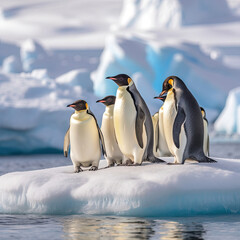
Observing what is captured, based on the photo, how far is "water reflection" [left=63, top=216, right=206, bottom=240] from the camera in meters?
5.43

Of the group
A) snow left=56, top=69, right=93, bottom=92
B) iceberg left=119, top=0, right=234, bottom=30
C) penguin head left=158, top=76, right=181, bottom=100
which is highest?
iceberg left=119, top=0, right=234, bottom=30

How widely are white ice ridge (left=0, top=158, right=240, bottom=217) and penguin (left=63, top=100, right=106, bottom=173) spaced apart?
437mm

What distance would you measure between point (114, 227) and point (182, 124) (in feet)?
6.21

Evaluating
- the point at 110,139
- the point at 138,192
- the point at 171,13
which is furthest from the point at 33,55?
the point at 138,192

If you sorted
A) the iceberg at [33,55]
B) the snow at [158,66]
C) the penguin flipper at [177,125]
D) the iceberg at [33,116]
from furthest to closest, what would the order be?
the iceberg at [33,55] < the snow at [158,66] < the iceberg at [33,116] < the penguin flipper at [177,125]

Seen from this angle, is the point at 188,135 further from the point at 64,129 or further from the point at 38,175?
the point at 64,129

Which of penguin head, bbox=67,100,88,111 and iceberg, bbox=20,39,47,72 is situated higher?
iceberg, bbox=20,39,47,72

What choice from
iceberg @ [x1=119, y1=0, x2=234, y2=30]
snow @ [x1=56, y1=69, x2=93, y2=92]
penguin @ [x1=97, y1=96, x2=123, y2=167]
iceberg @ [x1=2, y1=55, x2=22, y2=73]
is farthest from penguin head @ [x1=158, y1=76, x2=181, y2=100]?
iceberg @ [x1=119, y1=0, x2=234, y2=30]

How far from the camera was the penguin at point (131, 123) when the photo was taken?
24.6ft

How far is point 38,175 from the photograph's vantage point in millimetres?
7512

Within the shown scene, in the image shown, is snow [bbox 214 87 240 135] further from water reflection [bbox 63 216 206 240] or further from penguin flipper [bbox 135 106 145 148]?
water reflection [bbox 63 216 206 240]

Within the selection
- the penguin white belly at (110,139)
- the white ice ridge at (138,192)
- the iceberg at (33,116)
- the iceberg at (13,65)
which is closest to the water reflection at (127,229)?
the white ice ridge at (138,192)

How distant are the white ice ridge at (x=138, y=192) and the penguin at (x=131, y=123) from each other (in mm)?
315

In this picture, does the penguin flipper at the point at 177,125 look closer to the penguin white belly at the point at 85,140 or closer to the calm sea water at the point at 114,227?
the penguin white belly at the point at 85,140
